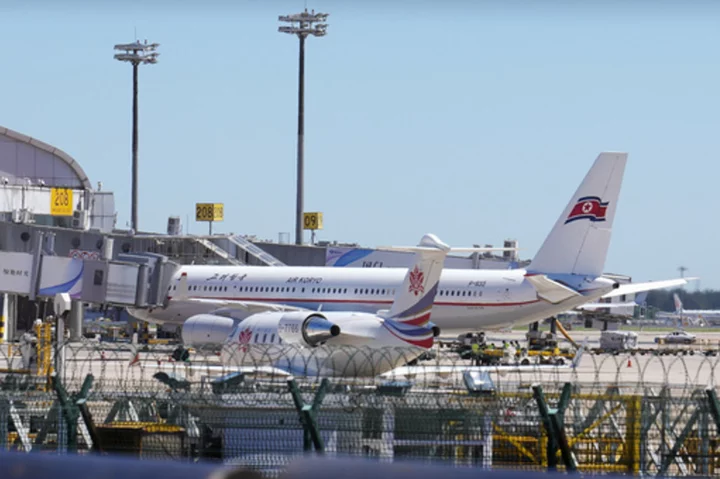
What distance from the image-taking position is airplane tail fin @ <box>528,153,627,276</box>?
46.4 m

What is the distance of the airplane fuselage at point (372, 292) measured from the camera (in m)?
46.6

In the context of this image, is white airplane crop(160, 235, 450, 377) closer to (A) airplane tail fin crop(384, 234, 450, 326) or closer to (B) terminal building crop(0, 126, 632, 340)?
(A) airplane tail fin crop(384, 234, 450, 326)

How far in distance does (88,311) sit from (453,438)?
80.4 meters

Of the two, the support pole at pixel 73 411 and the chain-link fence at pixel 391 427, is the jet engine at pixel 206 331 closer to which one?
the chain-link fence at pixel 391 427

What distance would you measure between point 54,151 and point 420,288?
45712mm

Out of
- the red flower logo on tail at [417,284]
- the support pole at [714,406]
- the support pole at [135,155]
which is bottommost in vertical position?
the support pole at [714,406]

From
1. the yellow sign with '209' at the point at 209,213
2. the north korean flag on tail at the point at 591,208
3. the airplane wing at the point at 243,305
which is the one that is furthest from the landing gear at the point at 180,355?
the yellow sign with '209' at the point at 209,213

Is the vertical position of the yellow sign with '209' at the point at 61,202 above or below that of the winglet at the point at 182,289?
above

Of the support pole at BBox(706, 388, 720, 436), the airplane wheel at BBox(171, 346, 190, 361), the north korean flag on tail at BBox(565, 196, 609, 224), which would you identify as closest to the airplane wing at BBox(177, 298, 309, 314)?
the airplane wheel at BBox(171, 346, 190, 361)

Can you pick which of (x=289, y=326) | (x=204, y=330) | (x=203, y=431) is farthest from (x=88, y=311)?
(x=203, y=431)

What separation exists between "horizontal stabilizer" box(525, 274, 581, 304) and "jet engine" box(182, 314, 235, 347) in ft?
38.3

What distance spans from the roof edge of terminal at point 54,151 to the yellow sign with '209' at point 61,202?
14.3 feet

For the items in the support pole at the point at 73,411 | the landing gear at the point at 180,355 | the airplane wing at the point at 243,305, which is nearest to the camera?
the support pole at the point at 73,411

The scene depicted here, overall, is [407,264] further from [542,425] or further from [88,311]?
[542,425]
